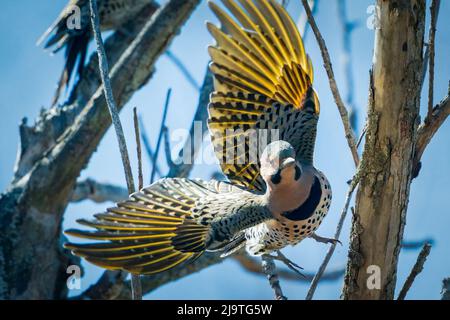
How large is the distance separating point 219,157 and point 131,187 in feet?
2.60

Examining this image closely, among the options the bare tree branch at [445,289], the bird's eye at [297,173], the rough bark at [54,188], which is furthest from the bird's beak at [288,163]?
the rough bark at [54,188]

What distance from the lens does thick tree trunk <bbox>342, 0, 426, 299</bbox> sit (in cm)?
283

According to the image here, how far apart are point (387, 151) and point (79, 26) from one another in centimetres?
304

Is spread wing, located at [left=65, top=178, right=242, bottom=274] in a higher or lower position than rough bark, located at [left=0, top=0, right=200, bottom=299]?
lower

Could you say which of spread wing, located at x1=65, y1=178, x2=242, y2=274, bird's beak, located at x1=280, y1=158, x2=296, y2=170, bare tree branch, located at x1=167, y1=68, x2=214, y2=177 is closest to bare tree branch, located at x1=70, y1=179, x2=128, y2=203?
bare tree branch, located at x1=167, y1=68, x2=214, y2=177

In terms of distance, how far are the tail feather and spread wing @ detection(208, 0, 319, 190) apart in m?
0.34

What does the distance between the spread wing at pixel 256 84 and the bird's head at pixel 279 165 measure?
0.22 meters

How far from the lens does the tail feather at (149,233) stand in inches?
129

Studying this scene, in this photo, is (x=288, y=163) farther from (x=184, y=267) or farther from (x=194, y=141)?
(x=184, y=267)

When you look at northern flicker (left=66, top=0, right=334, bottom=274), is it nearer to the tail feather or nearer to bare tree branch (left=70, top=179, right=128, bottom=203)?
the tail feather

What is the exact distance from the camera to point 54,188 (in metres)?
4.64

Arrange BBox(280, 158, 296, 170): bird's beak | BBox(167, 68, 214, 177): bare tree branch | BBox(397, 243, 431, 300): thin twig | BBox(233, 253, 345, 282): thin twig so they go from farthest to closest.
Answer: BBox(233, 253, 345, 282): thin twig → BBox(167, 68, 214, 177): bare tree branch → BBox(280, 158, 296, 170): bird's beak → BBox(397, 243, 431, 300): thin twig
